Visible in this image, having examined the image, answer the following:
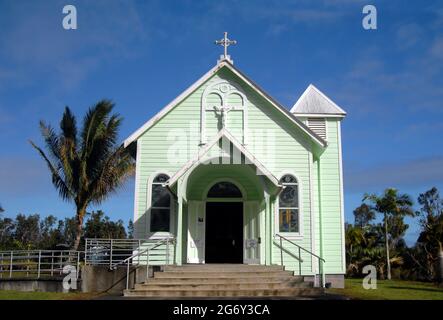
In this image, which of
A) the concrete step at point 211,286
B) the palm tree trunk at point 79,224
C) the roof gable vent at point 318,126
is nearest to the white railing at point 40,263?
the palm tree trunk at point 79,224

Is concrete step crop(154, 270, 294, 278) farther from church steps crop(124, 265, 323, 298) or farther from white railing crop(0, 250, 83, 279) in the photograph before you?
white railing crop(0, 250, 83, 279)

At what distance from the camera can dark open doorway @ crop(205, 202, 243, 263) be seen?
717 inches

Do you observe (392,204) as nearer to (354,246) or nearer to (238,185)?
(354,246)

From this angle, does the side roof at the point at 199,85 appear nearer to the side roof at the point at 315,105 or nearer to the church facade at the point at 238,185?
the church facade at the point at 238,185

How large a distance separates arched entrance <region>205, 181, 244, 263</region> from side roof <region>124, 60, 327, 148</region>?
3359 millimetres

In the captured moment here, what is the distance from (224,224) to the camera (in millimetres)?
18406

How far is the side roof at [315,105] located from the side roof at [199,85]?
182 centimetres

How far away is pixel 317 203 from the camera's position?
18781mm

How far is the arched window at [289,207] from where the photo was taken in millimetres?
17875

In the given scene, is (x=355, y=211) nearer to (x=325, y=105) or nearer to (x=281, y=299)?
(x=325, y=105)

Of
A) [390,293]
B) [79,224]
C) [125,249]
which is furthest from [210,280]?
[79,224]

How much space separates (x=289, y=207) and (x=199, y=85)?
5.82m
